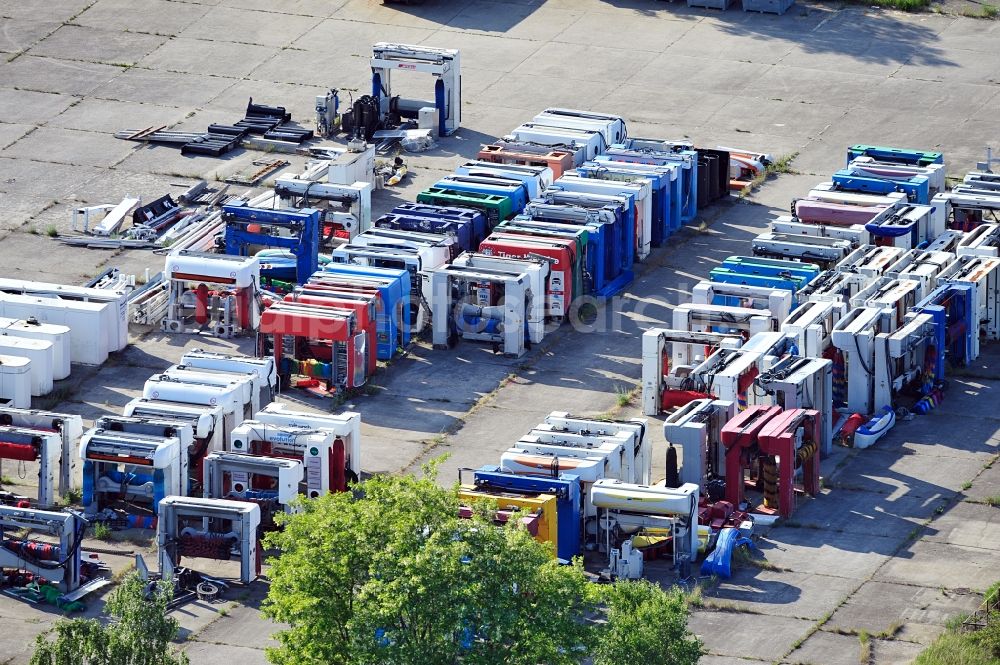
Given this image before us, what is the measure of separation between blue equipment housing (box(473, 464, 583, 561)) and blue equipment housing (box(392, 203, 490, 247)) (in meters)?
12.8

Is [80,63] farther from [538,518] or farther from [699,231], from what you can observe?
[538,518]

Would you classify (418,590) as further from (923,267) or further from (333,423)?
(923,267)

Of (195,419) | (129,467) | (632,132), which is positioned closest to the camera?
(129,467)

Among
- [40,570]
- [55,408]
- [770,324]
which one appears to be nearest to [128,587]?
[40,570]

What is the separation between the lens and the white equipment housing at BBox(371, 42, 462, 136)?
58.9 m

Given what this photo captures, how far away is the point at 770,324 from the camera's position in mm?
44625

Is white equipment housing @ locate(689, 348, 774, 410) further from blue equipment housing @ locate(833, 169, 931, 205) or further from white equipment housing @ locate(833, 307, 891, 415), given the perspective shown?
blue equipment housing @ locate(833, 169, 931, 205)

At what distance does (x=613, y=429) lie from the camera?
39531mm

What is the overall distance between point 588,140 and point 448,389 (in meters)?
11.8

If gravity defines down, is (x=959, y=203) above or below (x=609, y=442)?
above

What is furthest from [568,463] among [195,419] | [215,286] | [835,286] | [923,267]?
[215,286]

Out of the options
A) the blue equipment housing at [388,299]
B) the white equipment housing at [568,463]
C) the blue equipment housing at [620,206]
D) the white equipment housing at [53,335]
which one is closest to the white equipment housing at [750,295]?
the blue equipment housing at [620,206]

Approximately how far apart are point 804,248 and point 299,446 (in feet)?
45.5

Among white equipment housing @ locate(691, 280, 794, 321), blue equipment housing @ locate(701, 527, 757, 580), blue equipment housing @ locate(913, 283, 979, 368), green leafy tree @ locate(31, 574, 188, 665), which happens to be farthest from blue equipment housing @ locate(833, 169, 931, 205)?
green leafy tree @ locate(31, 574, 188, 665)
